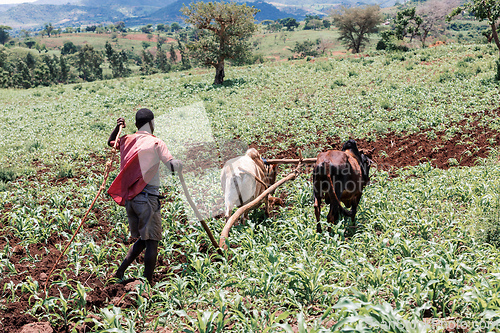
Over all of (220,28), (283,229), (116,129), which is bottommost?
(283,229)

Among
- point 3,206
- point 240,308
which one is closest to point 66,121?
point 3,206

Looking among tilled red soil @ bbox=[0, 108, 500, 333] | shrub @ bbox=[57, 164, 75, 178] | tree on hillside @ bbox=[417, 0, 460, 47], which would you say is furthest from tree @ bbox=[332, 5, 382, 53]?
shrub @ bbox=[57, 164, 75, 178]

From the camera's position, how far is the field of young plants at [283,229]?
115 inches

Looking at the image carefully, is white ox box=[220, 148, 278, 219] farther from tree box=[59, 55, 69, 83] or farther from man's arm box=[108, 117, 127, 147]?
tree box=[59, 55, 69, 83]

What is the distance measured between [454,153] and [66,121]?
1624 centimetres

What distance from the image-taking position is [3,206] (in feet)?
21.5

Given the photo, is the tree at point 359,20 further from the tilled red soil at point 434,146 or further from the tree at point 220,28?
the tilled red soil at point 434,146

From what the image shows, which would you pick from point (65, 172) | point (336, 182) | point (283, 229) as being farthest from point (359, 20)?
Answer: point (283, 229)

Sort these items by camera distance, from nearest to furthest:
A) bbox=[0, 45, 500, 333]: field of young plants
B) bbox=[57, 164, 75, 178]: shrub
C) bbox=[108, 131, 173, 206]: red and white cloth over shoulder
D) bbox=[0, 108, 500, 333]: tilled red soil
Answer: bbox=[0, 45, 500, 333]: field of young plants < bbox=[0, 108, 500, 333]: tilled red soil < bbox=[108, 131, 173, 206]: red and white cloth over shoulder < bbox=[57, 164, 75, 178]: shrub

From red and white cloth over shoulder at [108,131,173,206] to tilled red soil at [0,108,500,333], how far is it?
112 centimetres

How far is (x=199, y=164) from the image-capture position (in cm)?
904

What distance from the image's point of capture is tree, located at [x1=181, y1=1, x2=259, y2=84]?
19.9m

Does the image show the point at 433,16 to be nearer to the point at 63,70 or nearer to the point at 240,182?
the point at 240,182

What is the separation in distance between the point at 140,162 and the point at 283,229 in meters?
2.45
